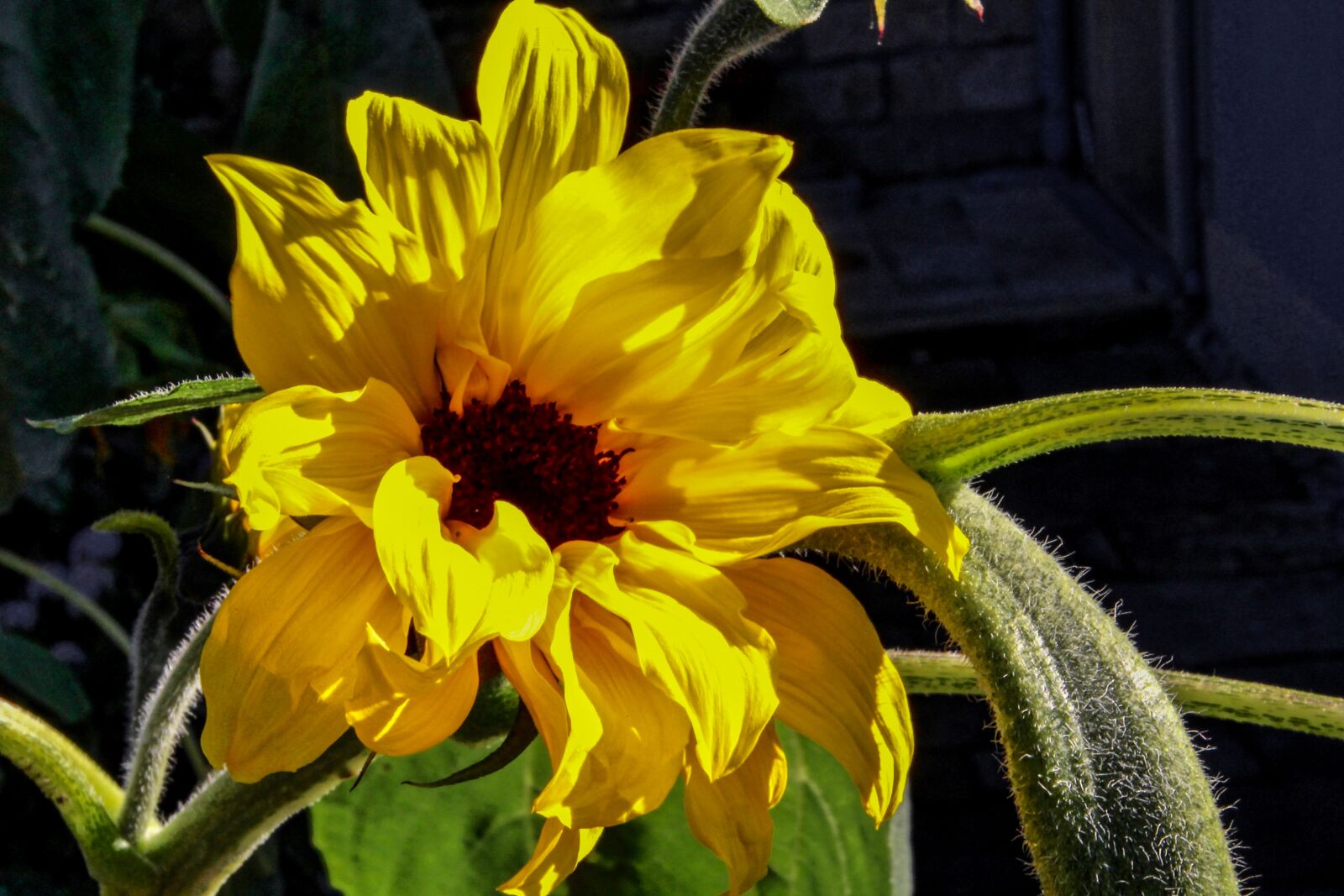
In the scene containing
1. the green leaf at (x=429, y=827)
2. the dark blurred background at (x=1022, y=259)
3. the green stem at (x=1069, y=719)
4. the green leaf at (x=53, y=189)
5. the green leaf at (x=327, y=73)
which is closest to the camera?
the green stem at (x=1069, y=719)

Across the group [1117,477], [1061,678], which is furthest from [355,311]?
[1117,477]

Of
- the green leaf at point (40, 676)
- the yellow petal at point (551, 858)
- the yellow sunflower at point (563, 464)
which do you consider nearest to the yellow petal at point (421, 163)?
the yellow sunflower at point (563, 464)

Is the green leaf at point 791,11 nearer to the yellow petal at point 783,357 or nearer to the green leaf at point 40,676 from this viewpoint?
the yellow petal at point 783,357

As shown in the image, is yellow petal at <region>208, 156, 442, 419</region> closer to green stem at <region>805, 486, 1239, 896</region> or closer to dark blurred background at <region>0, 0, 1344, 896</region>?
green stem at <region>805, 486, 1239, 896</region>

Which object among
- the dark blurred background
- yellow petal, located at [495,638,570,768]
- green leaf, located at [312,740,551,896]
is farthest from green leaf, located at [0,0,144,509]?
yellow petal, located at [495,638,570,768]

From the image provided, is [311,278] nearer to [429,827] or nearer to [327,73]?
[429,827]

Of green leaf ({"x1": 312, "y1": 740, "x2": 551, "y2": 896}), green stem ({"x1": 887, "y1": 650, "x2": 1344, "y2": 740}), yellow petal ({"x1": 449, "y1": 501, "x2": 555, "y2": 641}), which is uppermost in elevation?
yellow petal ({"x1": 449, "y1": 501, "x2": 555, "y2": 641})

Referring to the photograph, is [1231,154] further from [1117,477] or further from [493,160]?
[493,160]
